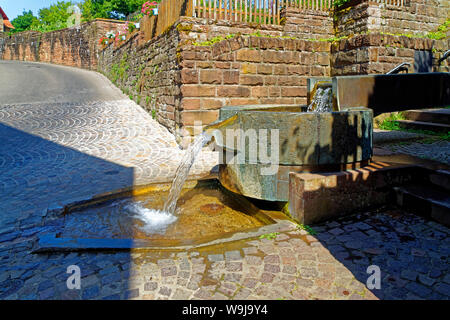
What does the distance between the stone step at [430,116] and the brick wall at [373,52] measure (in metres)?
1.17

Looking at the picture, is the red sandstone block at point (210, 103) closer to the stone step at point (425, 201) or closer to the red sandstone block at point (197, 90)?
the red sandstone block at point (197, 90)

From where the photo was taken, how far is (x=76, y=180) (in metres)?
5.21

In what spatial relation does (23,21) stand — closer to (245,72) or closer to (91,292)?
(245,72)

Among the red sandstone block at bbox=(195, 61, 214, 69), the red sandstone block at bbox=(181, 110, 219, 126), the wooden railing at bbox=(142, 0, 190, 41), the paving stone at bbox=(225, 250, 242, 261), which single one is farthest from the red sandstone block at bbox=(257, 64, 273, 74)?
the paving stone at bbox=(225, 250, 242, 261)

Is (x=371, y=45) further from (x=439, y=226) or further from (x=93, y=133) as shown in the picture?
(x=93, y=133)

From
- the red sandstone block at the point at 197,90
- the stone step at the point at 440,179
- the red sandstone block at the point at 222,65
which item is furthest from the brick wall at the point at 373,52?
the stone step at the point at 440,179

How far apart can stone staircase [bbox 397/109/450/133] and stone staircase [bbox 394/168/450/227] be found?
4.09m

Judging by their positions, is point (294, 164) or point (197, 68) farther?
point (197, 68)

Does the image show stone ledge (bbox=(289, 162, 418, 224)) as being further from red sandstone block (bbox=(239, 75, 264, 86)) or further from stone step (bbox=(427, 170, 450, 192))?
red sandstone block (bbox=(239, 75, 264, 86))

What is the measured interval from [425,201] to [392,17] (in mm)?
9029

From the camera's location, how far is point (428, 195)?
3.64 m

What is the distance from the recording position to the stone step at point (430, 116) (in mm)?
7586

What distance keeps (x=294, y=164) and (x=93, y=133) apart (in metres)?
6.51

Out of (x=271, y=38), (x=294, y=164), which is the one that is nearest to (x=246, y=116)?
(x=294, y=164)
